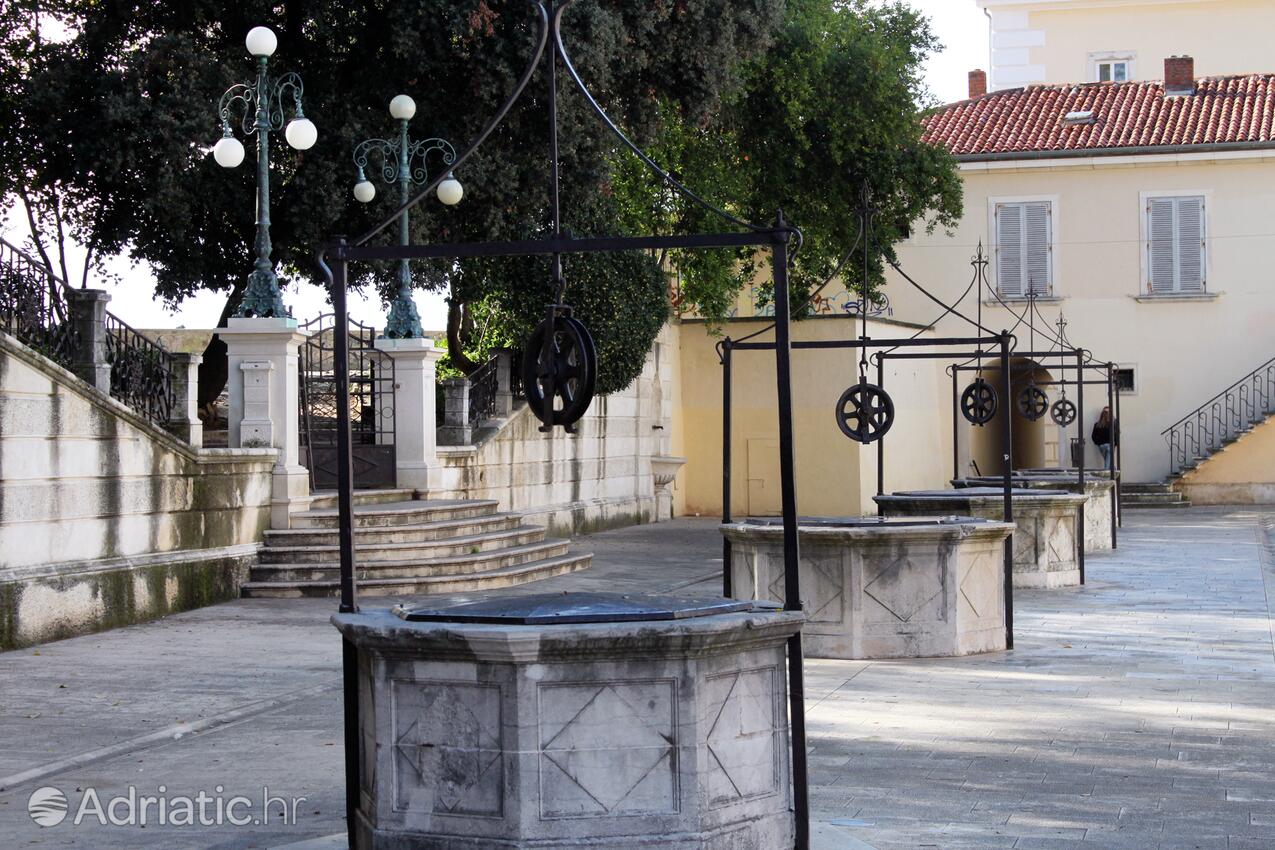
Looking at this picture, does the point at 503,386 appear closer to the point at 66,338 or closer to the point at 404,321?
the point at 404,321

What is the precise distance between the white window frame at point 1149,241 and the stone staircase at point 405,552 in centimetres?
1941

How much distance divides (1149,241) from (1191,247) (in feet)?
2.80

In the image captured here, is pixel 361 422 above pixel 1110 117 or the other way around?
the other way around

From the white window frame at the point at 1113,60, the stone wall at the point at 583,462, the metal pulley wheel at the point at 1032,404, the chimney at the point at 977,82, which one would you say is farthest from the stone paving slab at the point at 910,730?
the white window frame at the point at 1113,60

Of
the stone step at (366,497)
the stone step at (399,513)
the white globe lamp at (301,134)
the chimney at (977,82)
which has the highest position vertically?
the chimney at (977,82)

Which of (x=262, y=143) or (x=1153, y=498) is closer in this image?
(x=262, y=143)

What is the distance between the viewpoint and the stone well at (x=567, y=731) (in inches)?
217

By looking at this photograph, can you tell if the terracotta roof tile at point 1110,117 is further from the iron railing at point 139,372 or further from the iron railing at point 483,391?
the iron railing at point 139,372

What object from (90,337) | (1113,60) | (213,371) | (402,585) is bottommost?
(402,585)

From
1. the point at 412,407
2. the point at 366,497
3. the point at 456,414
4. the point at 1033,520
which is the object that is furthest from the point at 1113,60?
the point at 366,497

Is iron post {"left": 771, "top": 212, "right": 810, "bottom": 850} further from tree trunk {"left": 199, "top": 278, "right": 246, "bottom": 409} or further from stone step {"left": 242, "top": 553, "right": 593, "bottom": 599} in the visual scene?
tree trunk {"left": 199, "top": 278, "right": 246, "bottom": 409}

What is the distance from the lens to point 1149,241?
34.2 m

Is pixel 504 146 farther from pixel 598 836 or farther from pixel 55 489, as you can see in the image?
pixel 598 836

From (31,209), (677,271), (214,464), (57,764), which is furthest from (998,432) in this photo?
(57,764)
